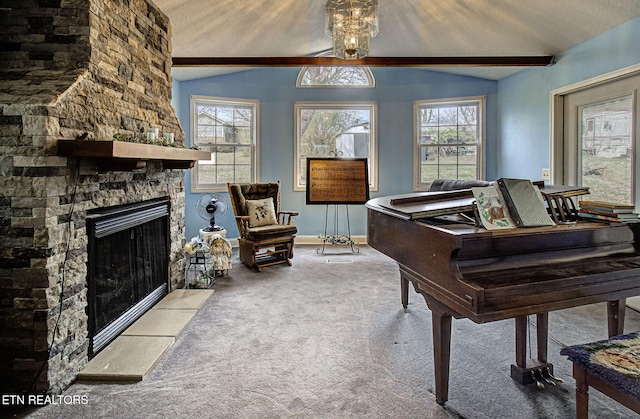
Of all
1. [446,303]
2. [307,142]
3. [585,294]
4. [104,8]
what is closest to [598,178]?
[585,294]

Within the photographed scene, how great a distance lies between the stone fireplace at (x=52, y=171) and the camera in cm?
202

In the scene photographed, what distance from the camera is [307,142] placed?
6215 millimetres

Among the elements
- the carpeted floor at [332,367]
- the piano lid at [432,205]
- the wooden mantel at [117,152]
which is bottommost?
the carpeted floor at [332,367]

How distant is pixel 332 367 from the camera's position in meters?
2.42

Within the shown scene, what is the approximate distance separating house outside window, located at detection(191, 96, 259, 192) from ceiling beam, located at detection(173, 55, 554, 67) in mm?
1342

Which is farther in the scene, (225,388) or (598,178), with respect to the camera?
(598,178)

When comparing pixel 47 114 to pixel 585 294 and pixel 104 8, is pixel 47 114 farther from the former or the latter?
pixel 585 294

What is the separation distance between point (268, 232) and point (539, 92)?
149 inches

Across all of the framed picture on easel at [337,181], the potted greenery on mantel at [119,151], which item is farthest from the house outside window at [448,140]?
the potted greenery on mantel at [119,151]

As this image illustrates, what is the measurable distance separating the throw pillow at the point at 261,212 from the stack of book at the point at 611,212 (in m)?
3.67

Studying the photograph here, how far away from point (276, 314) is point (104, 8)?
2570 millimetres

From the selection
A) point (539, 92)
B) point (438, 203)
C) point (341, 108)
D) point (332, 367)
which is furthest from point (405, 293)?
point (341, 108)

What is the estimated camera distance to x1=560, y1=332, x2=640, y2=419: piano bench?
1.33m

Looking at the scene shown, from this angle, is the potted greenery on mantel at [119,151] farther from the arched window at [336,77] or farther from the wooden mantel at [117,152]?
the arched window at [336,77]
